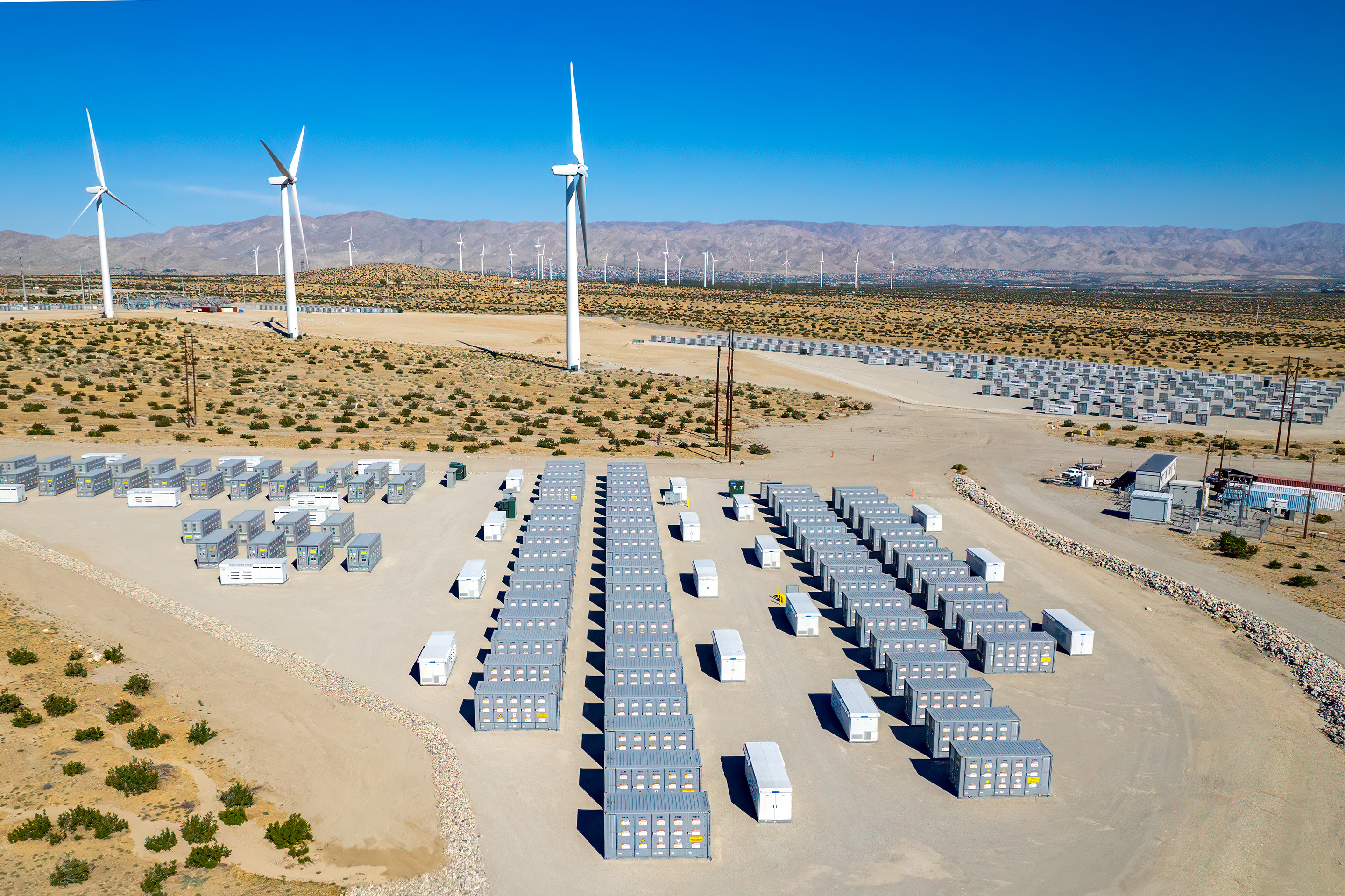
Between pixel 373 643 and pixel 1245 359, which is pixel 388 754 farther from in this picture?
pixel 1245 359

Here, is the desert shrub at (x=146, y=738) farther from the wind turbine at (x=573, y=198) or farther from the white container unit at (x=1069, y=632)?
the wind turbine at (x=573, y=198)

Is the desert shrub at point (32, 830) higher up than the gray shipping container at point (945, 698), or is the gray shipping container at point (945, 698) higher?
the gray shipping container at point (945, 698)

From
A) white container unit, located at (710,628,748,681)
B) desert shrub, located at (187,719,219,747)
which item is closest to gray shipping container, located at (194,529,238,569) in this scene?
desert shrub, located at (187,719,219,747)

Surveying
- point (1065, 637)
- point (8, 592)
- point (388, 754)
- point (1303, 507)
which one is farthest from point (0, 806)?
point (1303, 507)

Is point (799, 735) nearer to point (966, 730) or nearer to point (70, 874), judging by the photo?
point (966, 730)

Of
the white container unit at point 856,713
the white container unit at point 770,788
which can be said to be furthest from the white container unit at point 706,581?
the white container unit at point 770,788

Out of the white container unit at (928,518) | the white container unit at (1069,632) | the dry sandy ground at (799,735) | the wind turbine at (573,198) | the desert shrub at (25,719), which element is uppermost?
the wind turbine at (573,198)
